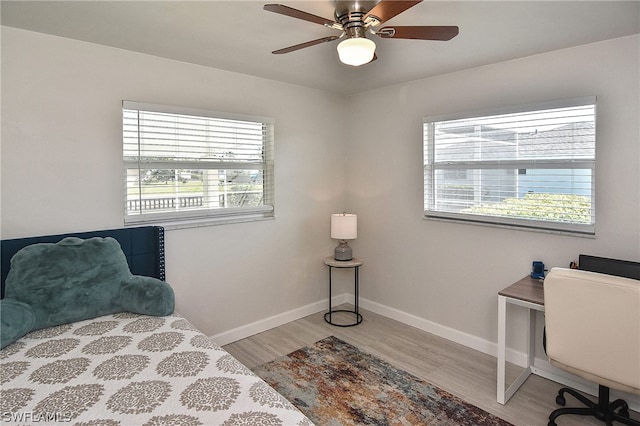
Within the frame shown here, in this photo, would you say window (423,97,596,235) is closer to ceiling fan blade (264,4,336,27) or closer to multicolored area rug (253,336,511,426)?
multicolored area rug (253,336,511,426)

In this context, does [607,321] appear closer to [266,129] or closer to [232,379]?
[232,379]

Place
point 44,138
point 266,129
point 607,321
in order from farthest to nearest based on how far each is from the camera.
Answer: point 266,129
point 44,138
point 607,321

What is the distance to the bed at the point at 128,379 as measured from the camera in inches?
52.2

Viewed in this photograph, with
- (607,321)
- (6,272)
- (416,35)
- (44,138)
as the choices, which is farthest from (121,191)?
(607,321)

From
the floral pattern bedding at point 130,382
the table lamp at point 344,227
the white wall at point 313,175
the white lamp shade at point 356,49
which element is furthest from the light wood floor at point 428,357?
the white lamp shade at point 356,49

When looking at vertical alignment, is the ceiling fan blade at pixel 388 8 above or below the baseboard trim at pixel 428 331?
above

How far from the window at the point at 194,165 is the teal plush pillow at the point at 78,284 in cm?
48

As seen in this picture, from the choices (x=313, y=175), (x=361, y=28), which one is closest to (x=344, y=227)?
(x=313, y=175)

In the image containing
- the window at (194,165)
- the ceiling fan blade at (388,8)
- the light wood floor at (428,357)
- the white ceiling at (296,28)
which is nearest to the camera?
the ceiling fan blade at (388,8)

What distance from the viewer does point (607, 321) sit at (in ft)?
6.04

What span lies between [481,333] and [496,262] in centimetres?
66

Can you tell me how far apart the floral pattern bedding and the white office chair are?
155 centimetres

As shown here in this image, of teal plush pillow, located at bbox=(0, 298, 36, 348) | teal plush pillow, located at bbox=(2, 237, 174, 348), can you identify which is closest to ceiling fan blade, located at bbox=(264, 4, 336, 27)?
teal plush pillow, located at bbox=(2, 237, 174, 348)

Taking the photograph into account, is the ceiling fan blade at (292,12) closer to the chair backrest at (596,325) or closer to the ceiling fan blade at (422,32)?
the ceiling fan blade at (422,32)
